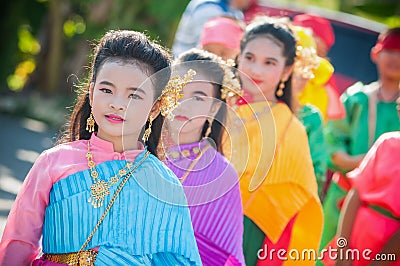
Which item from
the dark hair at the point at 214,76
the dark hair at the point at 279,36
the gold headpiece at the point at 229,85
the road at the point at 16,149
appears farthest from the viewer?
the road at the point at 16,149

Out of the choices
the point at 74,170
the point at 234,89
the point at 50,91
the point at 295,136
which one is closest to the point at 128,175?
the point at 74,170

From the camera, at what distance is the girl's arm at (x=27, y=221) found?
10.9 feet

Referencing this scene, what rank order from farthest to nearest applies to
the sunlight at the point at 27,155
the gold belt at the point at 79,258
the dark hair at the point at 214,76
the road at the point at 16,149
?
the sunlight at the point at 27,155
the road at the point at 16,149
the dark hair at the point at 214,76
the gold belt at the point at 79,258

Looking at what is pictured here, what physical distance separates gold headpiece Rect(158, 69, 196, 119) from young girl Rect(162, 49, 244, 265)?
0.41m

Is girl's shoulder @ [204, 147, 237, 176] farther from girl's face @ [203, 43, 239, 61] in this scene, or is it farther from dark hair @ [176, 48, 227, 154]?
girl's face @ [203, 43, 239, 61]

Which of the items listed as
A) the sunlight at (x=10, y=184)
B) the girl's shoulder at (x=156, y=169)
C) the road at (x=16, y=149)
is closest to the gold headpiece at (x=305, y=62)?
the girl's shoulder at (x=156, y=169)

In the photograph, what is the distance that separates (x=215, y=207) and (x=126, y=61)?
3.34 ft

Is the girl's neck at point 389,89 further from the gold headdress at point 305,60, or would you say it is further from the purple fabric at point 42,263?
the purple fabric at point 42,263

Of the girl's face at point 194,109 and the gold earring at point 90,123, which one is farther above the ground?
the girl's face at point 194,109

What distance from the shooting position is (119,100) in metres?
3.41

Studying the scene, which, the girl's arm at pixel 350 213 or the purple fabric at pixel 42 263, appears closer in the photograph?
the purple fabric at pixel 42 263

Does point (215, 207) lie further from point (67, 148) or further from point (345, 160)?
point (345, 160)

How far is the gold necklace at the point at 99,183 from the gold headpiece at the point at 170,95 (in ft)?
0.93

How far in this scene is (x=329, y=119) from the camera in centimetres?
635
